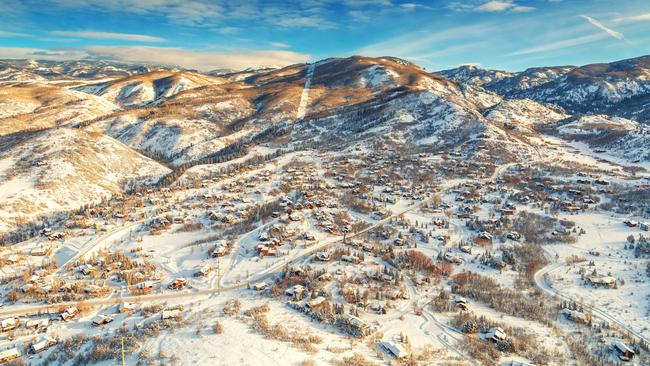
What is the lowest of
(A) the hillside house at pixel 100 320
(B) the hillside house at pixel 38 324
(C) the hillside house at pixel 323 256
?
(B) the hillside house at pixel 38 324

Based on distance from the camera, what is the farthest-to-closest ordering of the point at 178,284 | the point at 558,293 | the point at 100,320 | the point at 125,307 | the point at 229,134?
the point at 229,134 < the point at 178,284 < the point at 558,293 < the point at 125,307 < the point at 100,320

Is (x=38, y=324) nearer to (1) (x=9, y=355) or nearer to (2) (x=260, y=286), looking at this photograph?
(1) (x=9, y=355)

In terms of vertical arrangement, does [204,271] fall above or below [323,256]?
below

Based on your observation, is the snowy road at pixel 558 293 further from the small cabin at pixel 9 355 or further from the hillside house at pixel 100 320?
the small cabin at pixel 9 355

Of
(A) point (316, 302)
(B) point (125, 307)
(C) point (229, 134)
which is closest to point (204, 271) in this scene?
(B) point (125, 307)

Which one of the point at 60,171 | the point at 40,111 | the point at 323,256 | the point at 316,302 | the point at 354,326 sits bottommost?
the point at 354,326

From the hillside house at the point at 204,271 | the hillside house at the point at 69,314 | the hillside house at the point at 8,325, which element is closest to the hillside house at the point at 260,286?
the hillside house at the point at 204,271

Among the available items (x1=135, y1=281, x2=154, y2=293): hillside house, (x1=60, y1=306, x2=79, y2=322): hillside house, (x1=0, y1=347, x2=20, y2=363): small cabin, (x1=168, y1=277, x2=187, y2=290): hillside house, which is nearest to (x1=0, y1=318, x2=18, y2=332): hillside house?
(x1=60, y1=306, x2=79, y2=322): hillside house

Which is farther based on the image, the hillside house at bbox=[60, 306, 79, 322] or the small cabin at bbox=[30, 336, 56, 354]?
the hillside house at bbox=[60, 306, 79, 322]

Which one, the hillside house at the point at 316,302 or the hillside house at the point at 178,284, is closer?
the hillside house at the point at 316,302

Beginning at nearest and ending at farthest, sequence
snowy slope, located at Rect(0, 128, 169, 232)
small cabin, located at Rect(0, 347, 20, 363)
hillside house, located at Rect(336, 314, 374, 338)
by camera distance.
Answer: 1. small cabin, located at Rect(0, 347, 20, 363)
2. hillside house, located at Rect(336, 314, 374, 338)
3. snowy slope, located at Rect(0, 128, 169, 232)

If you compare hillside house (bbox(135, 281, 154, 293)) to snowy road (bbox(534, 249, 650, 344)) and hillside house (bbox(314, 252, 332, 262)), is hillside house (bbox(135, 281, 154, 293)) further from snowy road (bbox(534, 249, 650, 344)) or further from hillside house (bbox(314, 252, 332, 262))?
snowy road (bbox(534, 249, 650, 344))

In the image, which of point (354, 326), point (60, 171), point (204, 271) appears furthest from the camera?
point (60, 171)
